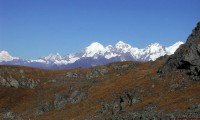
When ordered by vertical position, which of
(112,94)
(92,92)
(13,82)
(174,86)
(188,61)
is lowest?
(112,94)

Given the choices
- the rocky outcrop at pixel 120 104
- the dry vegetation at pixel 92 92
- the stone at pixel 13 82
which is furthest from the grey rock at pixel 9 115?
the rocky outcrop at pixel 120 104

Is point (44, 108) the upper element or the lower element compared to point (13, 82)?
lower

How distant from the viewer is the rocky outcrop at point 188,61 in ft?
266

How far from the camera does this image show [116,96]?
89.6 m

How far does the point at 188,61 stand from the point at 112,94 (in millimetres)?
21153

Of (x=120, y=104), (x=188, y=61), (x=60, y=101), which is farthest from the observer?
(x=60, y=101)

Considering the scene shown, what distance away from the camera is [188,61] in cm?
8569

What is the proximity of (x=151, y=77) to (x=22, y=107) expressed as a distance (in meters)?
40.9

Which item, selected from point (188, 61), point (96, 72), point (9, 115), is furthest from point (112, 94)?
point (96, 72)

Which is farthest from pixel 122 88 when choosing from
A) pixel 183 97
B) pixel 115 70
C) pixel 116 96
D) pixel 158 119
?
pixel 115 70

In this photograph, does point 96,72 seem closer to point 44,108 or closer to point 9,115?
point 44,108

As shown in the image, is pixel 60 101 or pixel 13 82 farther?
pixel 13 82

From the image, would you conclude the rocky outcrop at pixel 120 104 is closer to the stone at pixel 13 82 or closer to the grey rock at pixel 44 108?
the grey rock at pixel 44 108

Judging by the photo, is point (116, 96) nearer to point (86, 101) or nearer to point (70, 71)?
point (86, 101)
